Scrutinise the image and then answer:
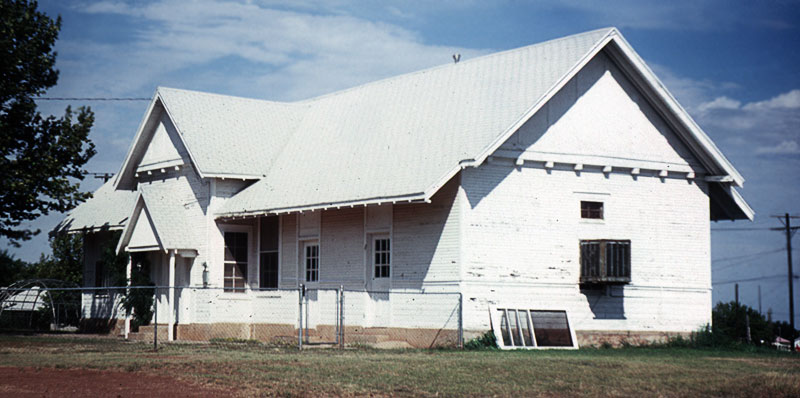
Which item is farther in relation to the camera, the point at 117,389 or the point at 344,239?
the point at 344,239

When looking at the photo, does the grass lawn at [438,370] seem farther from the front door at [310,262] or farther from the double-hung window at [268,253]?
the double-hung window at [268,253]

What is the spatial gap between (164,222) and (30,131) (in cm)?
724

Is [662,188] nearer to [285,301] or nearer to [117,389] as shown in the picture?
[285,301]

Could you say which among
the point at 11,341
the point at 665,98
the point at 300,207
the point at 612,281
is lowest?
the point at 11,341

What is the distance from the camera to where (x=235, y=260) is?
29859mm

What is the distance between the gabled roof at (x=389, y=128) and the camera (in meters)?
24.5

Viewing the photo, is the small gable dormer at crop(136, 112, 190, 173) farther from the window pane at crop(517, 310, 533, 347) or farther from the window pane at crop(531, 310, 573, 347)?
the window pane at crop(531, 310, 573, 347)

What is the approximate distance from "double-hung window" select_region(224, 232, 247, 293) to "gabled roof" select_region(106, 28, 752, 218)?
1.31 m

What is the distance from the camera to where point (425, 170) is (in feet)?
78.6

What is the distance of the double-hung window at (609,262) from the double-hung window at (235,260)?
1080 centimetres

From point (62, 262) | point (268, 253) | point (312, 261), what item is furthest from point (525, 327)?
point (62, 262)

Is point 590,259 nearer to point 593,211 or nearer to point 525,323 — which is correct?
point 593,211

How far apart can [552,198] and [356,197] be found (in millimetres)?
5241

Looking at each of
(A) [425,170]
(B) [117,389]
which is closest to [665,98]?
(A) [425,170]
